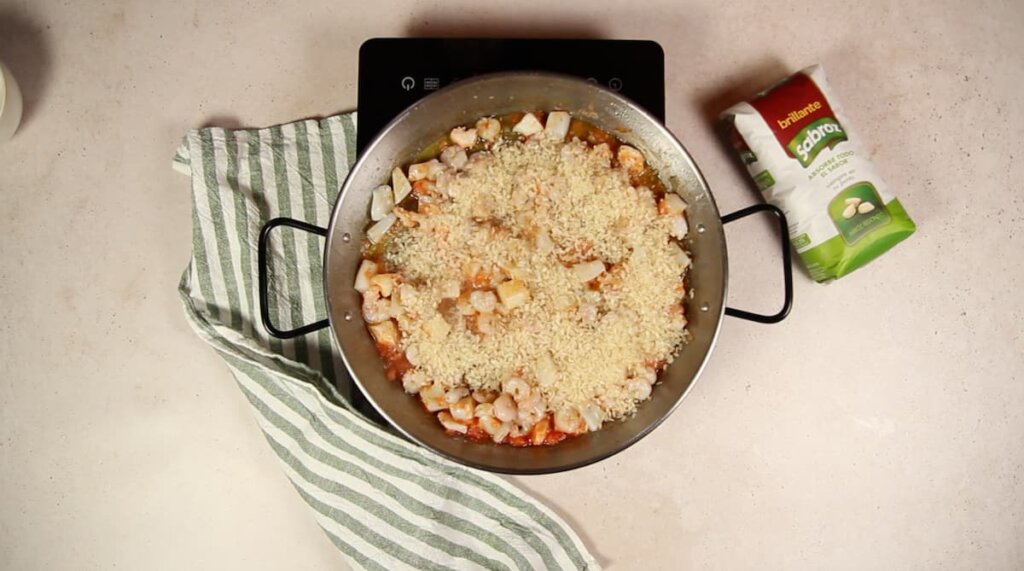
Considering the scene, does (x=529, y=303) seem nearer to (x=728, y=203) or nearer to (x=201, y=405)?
(x=728, y=203)

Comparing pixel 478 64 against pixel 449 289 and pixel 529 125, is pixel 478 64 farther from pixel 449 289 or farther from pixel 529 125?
pixel 449 289

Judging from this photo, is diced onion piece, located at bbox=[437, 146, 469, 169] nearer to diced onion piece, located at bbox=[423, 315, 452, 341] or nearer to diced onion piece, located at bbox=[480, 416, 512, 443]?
diced onion piece, located at bbox=[423, 315, 452, 341]

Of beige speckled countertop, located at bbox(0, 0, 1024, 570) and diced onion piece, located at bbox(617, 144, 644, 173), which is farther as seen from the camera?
beige speckled countertop, located at bbox(0, 0, 1024, 570)

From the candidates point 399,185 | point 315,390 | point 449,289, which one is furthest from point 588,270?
point 315,390

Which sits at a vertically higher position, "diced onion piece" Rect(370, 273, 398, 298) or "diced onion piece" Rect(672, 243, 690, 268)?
"diced onion piece" Rect(672, 243, 690, 268)

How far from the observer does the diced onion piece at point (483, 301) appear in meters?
1.13

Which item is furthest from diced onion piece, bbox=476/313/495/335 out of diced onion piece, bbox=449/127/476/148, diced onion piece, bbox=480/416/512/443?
diced onion piece, bbox=449/127/476/148

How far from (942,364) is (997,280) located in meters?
0.16

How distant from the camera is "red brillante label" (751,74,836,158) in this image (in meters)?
1.18

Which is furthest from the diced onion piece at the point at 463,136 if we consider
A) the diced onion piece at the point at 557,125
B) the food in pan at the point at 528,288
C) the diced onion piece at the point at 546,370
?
the diced onion piece at the point at 546,370

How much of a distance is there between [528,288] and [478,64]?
0.35m

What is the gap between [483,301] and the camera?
3.69ft

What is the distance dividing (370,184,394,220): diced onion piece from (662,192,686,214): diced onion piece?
1.29 feet

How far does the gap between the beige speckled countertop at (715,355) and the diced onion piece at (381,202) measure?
0.23 metres
